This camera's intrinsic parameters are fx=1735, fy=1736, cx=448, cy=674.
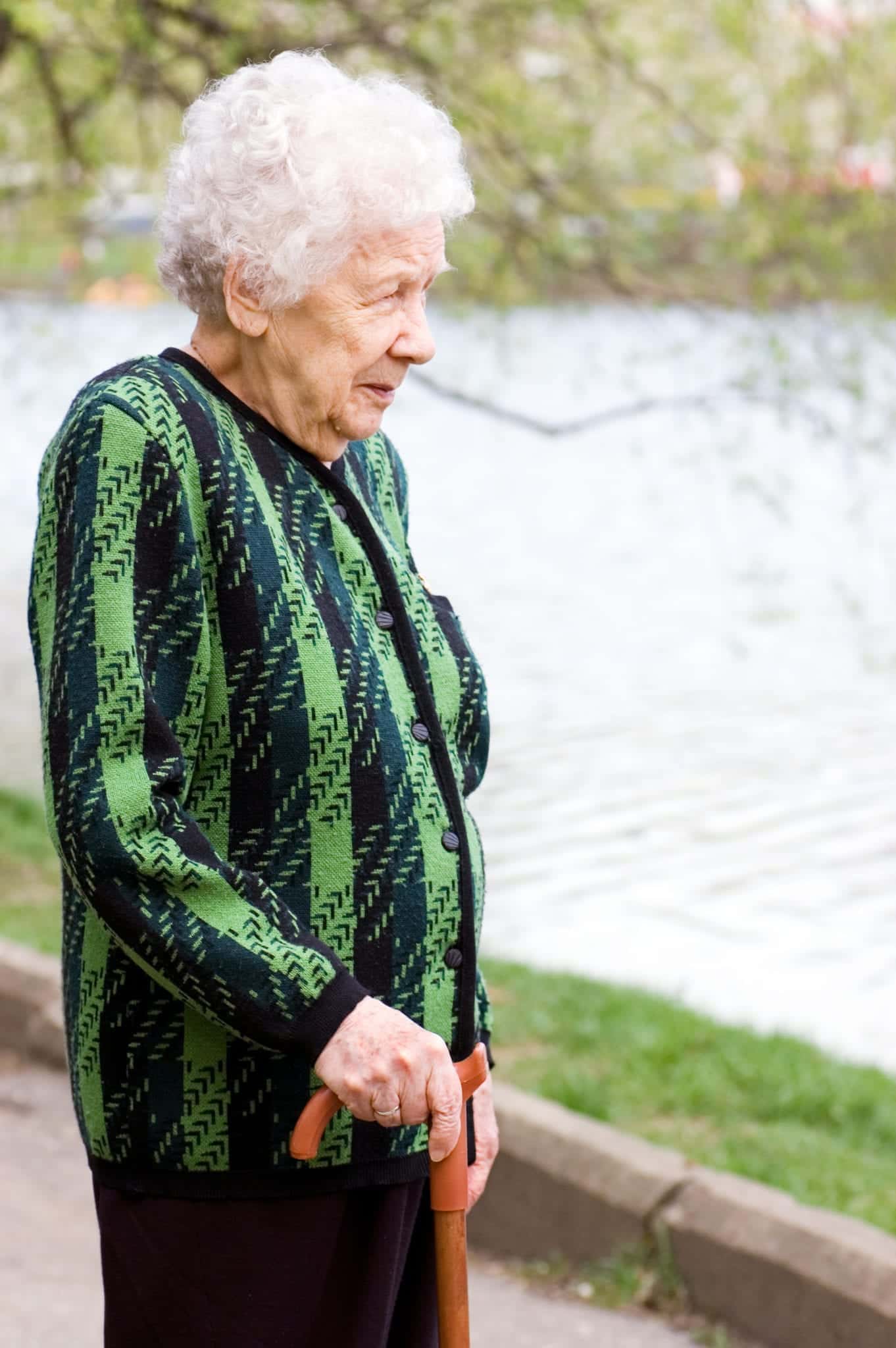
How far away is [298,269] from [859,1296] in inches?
86.3

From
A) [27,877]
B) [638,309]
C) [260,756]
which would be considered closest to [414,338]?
[260,756]

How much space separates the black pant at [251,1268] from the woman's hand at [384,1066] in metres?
0.22

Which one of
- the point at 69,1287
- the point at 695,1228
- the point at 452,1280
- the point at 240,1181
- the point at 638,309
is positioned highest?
the point at 638,309

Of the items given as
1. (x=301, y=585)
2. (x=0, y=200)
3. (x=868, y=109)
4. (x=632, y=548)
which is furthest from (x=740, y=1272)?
(x=632, y=548)

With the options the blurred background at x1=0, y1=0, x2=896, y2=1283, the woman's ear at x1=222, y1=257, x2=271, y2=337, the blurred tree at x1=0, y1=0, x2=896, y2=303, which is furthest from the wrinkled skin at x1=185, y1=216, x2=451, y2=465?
the blurred tree at x1=0, y1=0, x2=896, y2=303

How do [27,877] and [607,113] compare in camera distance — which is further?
[607,113]

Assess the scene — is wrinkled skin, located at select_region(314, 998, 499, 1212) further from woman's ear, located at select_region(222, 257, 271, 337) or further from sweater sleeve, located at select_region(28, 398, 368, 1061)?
woman's ear, located at select_region(222, 257, 271, 337)

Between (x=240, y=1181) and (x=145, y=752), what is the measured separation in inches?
18.7

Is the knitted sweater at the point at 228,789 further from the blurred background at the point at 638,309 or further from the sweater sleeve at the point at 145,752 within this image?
the blurred background at the point at 638,309

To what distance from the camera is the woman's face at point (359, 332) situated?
68.8 inches

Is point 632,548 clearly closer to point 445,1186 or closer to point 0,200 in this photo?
point 0,200

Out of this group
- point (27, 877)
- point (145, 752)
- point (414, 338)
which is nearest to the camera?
point (145, 752)

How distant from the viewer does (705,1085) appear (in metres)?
4.17

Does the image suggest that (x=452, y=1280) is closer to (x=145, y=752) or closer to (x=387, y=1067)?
(x=387, y=1067)
